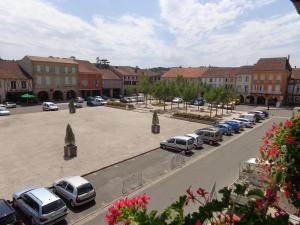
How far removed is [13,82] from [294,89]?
5713cm

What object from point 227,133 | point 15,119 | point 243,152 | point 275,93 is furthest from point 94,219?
point 275,93

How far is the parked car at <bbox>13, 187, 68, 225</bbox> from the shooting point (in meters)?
10.0

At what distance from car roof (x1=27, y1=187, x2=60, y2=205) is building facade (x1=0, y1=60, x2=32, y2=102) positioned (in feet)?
128

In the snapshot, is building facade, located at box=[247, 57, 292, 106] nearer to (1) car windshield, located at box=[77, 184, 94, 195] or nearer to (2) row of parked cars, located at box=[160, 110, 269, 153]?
(2) row of parked cars, located at box=[160, 110, 269, 153]

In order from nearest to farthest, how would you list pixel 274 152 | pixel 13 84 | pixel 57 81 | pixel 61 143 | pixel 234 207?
1. pixel 234 207
2. pixel 274 152
3. pixel 61 143
4. pixel 13 84
5. pixel 57 81

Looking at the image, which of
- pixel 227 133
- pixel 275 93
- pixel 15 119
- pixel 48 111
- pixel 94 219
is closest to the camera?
pixel 94 219

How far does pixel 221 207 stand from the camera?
9.68 feet

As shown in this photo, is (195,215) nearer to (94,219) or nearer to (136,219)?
(136,219)

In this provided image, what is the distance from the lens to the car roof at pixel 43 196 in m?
10.5

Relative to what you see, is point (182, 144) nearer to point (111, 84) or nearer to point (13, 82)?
point (13, 82)

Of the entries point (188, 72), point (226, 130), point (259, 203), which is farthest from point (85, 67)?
point (259, 203)

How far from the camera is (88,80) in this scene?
57.0m

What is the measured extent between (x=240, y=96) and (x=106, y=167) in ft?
158

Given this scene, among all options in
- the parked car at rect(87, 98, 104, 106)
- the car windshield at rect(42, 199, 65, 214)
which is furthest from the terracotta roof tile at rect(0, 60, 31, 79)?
the car windshield at rect(42, 199, 65, 214)
